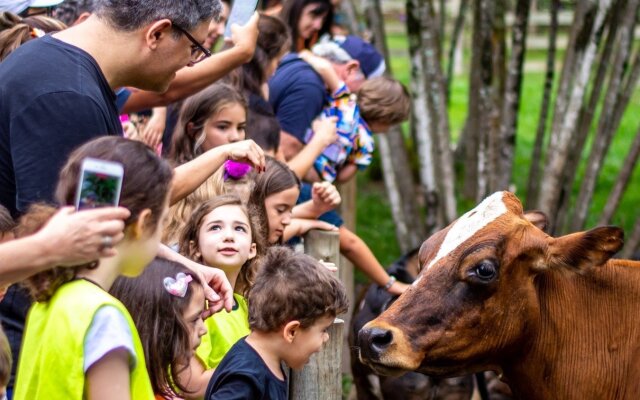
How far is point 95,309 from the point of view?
2918 mm

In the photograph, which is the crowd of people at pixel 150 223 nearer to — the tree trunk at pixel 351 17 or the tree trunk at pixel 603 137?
the tree trunk at pixel 351 17

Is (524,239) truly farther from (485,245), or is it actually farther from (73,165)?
(73,165)

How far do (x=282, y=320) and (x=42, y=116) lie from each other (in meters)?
1.14

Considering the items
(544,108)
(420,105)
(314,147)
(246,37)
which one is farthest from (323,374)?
(544,108)

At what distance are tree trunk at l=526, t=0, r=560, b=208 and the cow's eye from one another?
5.51 metres

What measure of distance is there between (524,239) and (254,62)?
270cm

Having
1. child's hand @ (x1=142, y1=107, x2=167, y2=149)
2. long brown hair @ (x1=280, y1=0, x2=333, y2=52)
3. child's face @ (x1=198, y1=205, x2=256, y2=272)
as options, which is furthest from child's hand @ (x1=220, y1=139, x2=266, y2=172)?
long brown hair @ (x1=280, y1=0, x2=333, y2=52)

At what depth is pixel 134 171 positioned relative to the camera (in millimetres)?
3023

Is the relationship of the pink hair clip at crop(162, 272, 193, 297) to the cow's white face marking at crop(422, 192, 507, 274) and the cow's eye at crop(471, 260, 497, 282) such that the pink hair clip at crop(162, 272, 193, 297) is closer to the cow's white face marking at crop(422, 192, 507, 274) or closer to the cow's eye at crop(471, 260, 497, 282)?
the cow's white face marking at crop(422, 192, 507, 274)

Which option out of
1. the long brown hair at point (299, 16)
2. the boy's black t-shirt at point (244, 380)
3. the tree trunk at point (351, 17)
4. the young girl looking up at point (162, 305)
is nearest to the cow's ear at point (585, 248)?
the boy's black t-shirt at point (244, 380)

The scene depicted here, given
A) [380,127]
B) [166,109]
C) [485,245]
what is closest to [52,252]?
[485,245]

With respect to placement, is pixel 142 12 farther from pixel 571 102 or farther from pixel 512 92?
pixel 571 102

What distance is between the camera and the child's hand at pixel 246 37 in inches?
195

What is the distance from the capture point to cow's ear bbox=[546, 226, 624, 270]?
4145mm
